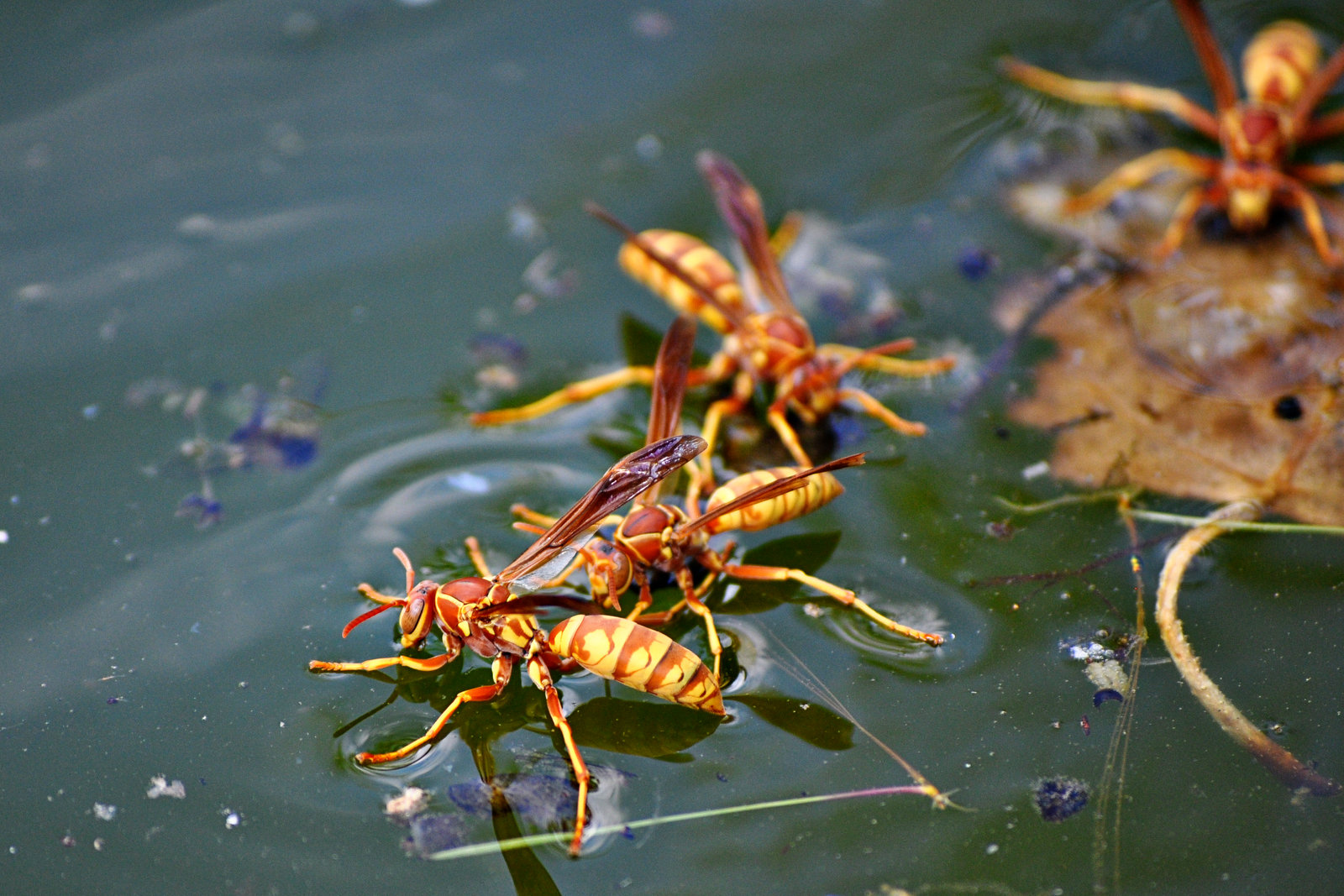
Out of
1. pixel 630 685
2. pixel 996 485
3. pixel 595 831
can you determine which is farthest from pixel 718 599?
pixel 996 485

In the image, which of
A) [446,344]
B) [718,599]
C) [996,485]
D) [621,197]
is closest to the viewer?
[718,599]

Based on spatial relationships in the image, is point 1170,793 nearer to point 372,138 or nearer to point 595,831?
point 595,831

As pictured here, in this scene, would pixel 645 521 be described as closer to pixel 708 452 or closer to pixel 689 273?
pixel 708 452

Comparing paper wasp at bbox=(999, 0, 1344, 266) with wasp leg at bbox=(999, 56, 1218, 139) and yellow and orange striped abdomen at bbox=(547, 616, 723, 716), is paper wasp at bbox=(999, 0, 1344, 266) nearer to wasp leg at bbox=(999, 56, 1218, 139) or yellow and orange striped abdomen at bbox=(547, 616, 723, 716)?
wasp leg at bbox=(999, 56, 1218, 139)

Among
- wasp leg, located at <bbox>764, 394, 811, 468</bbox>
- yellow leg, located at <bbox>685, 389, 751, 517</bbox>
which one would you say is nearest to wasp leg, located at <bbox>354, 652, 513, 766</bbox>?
yellow leg, located at <bbox>685, 389, 751, 517</bbox>

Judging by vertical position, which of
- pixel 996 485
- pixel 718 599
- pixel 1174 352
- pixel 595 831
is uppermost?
pixel 1174 352

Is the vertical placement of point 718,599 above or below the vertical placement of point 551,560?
below

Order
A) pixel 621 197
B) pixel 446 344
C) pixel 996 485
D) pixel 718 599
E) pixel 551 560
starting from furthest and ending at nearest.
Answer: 1. pixel 621 197
2. pixel 446 344
3. pixel 996 485
4. pixel 718 599
5. pixel 551 560

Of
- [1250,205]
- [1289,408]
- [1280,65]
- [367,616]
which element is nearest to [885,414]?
[1289,408]
